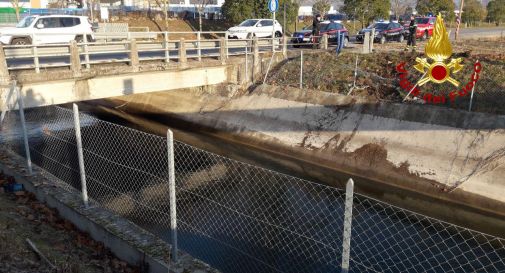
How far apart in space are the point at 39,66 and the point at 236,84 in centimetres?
875

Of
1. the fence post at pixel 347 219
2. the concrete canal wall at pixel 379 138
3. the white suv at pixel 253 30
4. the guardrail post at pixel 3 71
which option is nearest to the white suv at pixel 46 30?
the guardrail post at pixel 3 71

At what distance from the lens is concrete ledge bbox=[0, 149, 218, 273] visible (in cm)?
538

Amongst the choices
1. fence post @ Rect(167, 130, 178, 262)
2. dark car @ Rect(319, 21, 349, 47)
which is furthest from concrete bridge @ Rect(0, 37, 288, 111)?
fence post @ Rect(167, 130, 178, 262)

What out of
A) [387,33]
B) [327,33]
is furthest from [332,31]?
[387,33]

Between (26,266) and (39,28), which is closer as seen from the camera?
(26,266)

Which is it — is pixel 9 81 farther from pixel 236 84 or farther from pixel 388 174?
pixel 388 174

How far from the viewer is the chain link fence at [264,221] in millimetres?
8523

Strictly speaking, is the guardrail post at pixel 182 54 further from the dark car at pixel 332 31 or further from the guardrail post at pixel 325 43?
the dark car at pixel 332 31

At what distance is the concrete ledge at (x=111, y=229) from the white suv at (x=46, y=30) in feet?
44.5

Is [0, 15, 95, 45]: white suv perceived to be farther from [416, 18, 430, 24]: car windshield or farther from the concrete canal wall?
[416, 18, 430, 24]: car windshield

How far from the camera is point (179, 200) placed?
36.2 feet

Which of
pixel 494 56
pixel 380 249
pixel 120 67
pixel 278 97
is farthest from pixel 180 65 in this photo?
pixel 494 56

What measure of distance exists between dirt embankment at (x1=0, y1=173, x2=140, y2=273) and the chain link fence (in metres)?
0.72

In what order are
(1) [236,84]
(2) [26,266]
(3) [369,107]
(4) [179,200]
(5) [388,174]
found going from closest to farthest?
(2) [26,266], (4) [179,200], (5) [388,174], (3) [369,107], (1) [236,84]
